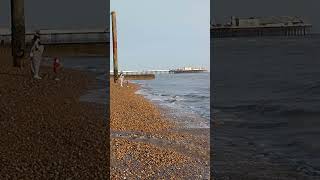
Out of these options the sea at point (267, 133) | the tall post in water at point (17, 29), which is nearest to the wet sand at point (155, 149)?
the sea at point (267, 133)

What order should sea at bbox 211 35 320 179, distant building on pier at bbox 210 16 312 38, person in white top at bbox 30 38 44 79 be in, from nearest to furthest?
1. sea at bbox 211 35 320 179
2. person in white top at bbox 30 38 44 79
3. distant building on pier at bbox 210 16 312 38

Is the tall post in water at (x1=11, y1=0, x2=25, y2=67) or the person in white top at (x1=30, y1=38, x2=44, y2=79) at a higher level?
the tall post in water at (x1=11, y1=0, x2=25, y2=67)

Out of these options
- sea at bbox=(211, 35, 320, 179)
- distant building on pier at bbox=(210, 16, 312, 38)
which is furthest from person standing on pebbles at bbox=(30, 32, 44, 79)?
Answer: distant building on pier at bbox=(210, 16, 312, 38)

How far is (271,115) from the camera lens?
1480cm

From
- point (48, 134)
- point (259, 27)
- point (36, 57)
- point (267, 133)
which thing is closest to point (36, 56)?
point (36, 57)

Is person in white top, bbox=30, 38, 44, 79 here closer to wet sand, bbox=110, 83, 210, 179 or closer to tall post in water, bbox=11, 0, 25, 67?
tall post in water, bbox=11, 0, 25, 67

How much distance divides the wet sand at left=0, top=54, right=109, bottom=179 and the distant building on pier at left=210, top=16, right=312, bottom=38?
308ft

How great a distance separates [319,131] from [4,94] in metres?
6.68

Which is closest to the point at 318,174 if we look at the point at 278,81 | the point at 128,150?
the point at 128,150

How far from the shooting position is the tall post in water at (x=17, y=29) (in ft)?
50.5

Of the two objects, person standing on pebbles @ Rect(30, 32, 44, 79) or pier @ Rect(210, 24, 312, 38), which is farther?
pier @ Rect(210, 24, 312, 38)

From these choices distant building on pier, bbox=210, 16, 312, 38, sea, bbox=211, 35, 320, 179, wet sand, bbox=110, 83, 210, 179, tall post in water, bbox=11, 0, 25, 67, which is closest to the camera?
wet sand, bbox=110, 83, 210, 179

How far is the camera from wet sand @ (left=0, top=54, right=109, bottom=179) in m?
5.75

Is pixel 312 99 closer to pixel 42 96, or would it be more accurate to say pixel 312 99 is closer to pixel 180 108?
pixel 180 108
